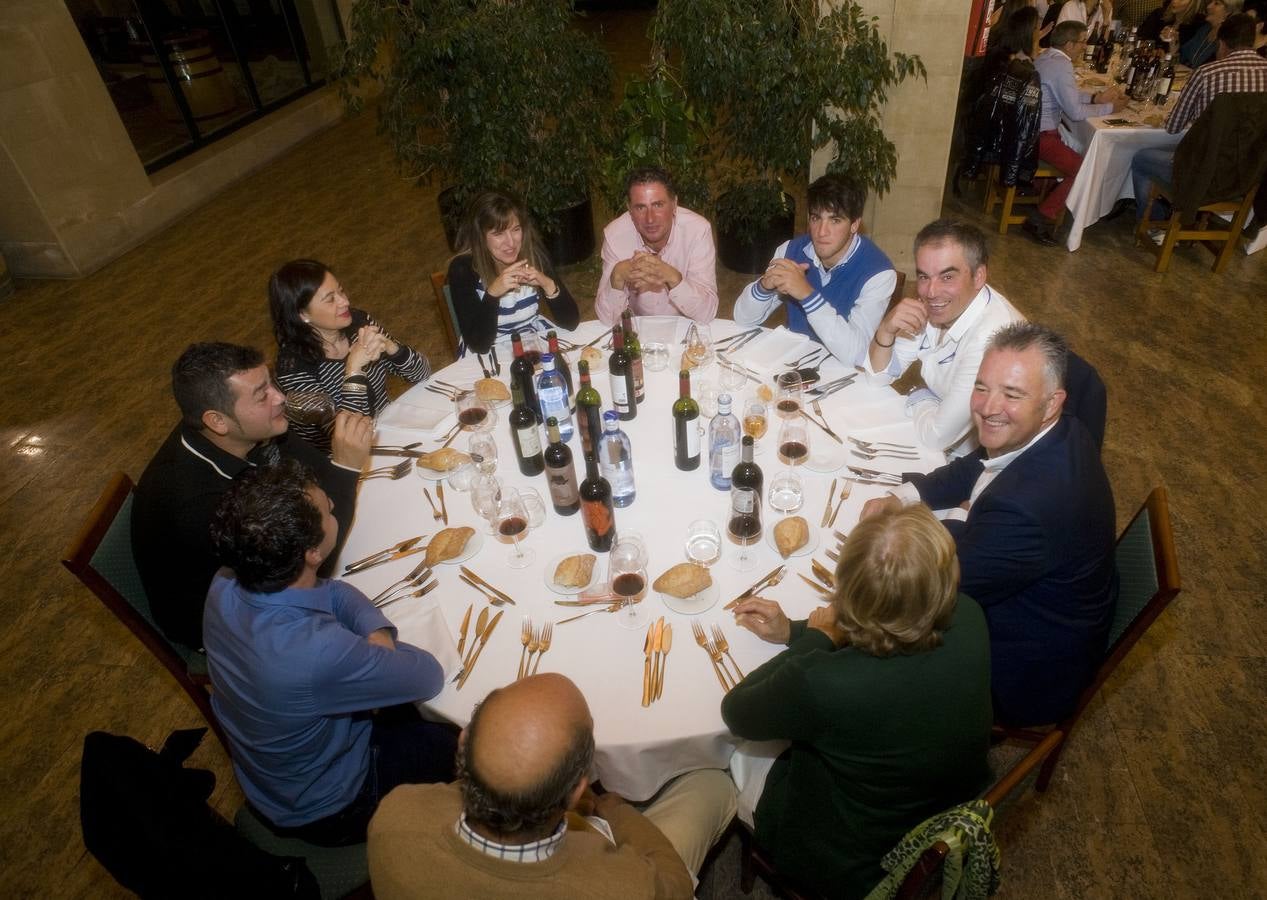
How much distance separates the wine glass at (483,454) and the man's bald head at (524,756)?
39.4 inches

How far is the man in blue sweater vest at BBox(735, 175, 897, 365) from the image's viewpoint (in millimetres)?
2707

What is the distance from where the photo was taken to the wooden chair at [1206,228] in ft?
15.6

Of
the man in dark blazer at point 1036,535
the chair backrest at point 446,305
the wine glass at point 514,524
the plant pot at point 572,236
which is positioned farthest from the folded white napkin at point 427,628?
the plant pot at point 572,236

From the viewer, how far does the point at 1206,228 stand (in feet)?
17.4

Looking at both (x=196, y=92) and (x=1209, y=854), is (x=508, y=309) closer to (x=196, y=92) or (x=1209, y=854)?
(x=1209, y=854)

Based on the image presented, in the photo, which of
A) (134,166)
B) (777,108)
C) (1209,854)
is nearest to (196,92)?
(134,166)

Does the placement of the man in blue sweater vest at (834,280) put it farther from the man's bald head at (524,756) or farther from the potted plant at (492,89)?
the potted plant at (492,89)

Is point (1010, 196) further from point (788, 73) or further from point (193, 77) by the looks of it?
point (193, 77)

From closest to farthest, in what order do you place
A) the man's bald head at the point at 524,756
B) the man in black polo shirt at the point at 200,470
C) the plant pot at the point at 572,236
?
1. the man's bald head at the point at 524,756
2. the man in black polo shirt at the point at 200,470
3. the plant pot at the point at 572,236

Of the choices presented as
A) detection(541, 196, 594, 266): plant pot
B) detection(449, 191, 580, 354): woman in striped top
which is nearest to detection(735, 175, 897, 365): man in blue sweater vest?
detection(449, 191, 580, 354): woman in striped top

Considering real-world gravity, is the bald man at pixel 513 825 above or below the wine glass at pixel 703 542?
above

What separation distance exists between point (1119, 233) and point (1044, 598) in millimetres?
5011

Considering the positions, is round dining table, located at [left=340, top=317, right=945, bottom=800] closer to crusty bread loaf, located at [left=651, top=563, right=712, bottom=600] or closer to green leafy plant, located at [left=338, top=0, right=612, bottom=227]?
crusty bread loaf, located at [left=651, top=563, right=712, bottom=600]

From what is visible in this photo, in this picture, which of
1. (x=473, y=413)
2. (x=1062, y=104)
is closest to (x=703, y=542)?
(x=473, y=413)
